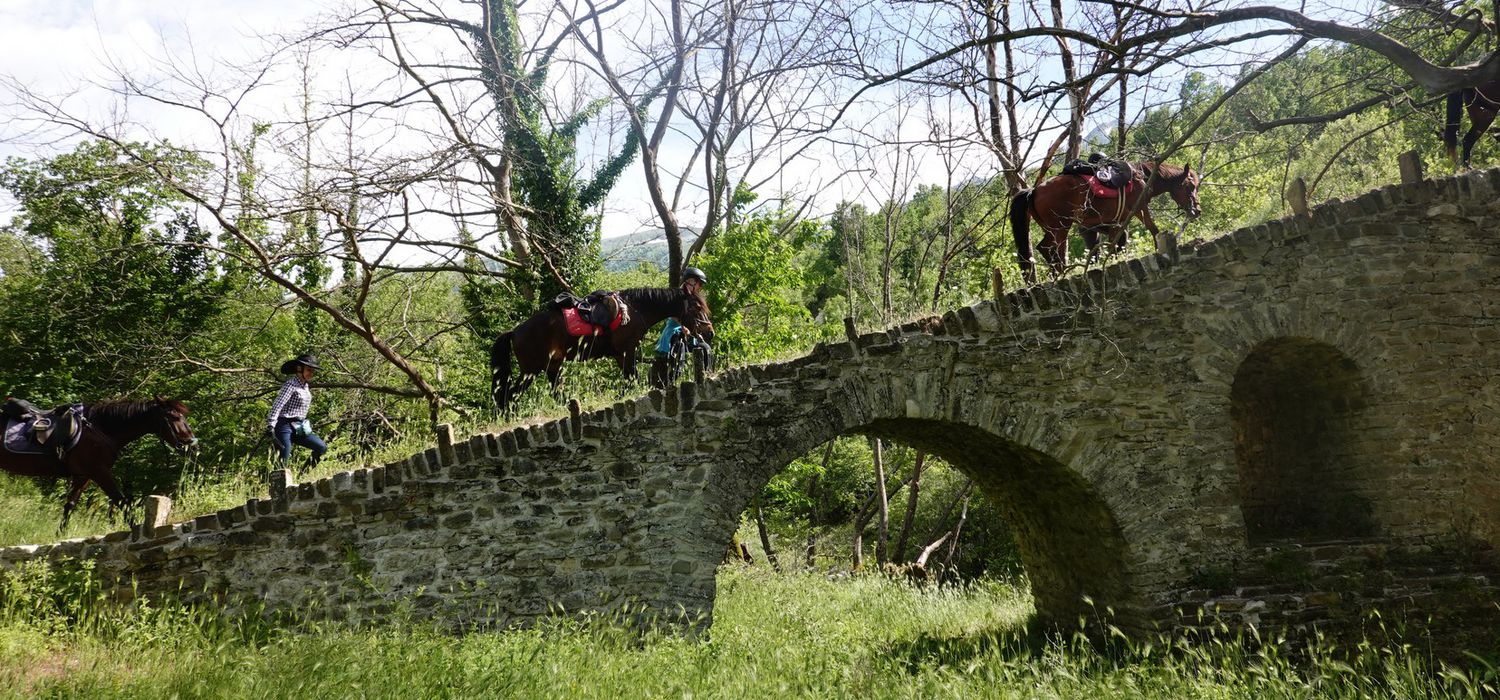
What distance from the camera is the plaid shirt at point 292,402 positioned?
8.75 meters

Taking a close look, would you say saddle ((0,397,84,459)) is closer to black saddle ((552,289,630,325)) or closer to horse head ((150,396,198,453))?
horse head ((150,396,198,453))

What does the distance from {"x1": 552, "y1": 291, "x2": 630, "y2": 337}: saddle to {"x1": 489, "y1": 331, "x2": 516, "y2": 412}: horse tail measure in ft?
2.81

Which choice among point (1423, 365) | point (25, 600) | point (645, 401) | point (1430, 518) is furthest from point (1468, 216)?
point (25, 600)

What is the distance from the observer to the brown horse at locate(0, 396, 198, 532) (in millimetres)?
8547

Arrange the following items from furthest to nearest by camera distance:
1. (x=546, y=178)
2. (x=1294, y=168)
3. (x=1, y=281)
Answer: (x=1294, y=168) → (x=1, y=281) → (x=546, y=178)

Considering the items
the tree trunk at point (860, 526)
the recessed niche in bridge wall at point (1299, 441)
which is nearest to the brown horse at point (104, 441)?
the recessed niche in bridge wall at point (1299, 441)

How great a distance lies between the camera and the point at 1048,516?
898 cm

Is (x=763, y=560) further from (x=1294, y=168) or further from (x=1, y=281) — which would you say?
(x=1, y=281)

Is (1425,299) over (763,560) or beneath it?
over

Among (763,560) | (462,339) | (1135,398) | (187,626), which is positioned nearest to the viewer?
(187,626)

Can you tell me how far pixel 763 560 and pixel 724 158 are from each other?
8.73m

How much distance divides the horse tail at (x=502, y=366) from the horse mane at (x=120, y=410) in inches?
126

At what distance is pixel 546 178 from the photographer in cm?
1381

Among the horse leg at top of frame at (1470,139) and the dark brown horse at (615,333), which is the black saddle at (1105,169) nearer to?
the horse leg at top of frame at (1470,139)
